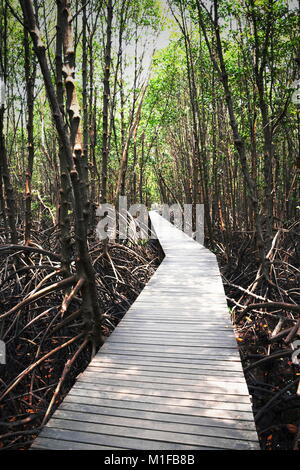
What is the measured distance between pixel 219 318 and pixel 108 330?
4.77 feet

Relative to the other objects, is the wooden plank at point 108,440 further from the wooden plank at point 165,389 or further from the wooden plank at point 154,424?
the wooden plank at point 165,389

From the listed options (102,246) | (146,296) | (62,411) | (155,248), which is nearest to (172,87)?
(155,248)

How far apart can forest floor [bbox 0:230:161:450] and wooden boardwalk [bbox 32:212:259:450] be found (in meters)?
0.39

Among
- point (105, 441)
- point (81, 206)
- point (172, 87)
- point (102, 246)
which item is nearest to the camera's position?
point (105, 441)

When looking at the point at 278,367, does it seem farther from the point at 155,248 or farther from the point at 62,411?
the point at 155,248

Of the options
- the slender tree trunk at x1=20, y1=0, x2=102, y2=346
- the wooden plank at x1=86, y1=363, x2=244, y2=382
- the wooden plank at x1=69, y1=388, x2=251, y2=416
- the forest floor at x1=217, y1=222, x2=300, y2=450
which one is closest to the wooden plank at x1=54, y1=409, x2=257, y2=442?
the wooden plank at x1=69, y1=388, x2=251, y2=416

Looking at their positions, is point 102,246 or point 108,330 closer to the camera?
point 108,330

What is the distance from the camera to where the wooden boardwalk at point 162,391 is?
1.65 metres

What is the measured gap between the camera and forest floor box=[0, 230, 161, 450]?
268cm

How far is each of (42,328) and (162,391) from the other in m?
2.12

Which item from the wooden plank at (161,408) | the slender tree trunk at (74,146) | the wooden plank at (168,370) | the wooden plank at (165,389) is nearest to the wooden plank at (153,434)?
the wooden plank at (161,408)
